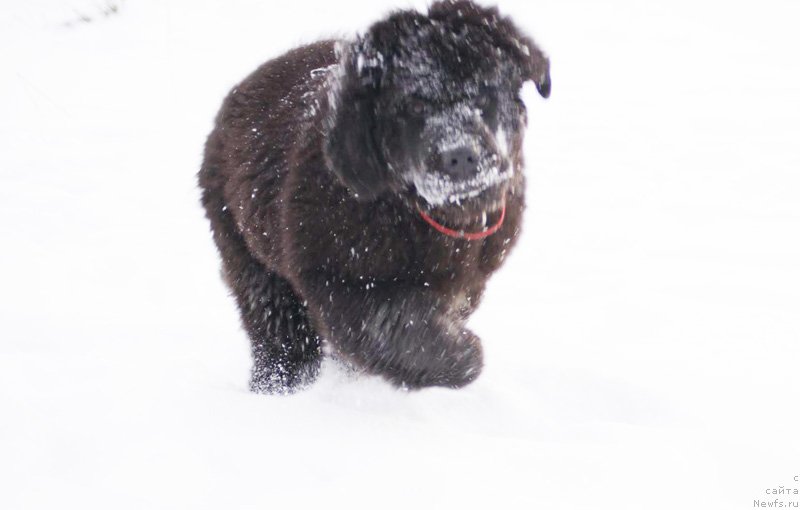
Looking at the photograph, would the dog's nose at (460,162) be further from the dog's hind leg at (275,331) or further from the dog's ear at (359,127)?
the dog's hind leg at (275,331)

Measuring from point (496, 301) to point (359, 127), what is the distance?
6.99 ft

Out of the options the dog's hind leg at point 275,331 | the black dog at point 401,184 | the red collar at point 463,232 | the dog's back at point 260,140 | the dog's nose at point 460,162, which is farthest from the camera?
the dog's hind leg at point 275,331

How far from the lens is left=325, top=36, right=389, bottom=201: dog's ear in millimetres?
2867

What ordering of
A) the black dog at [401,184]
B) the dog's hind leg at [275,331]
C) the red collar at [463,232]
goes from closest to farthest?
the black dog at [401,184], the red collar at [463,232], the dog's hind leg at [275,331]

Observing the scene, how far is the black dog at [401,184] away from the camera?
9.16 ft

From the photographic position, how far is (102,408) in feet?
9.73

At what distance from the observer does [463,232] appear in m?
3.06

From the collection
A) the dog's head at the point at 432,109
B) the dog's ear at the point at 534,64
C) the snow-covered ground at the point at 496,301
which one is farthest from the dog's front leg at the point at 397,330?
the dog's ear at the point at 534,64

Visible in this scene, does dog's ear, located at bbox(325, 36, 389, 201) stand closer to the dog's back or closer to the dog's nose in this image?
Answer: the dog's nose

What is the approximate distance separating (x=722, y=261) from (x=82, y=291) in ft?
12.9

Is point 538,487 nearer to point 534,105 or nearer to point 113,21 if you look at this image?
point 534,105

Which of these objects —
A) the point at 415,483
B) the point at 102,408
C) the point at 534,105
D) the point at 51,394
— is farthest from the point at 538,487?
the point at 534,105

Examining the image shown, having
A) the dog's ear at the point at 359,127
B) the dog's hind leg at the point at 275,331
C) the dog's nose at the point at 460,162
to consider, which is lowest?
the dog's hind leg at the point at 275,331

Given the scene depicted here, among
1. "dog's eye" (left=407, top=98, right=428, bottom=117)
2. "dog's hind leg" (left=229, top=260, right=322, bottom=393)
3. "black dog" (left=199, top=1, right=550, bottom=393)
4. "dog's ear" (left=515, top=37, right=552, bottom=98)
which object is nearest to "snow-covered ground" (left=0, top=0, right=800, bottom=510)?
"dog's hind leg" (left=229, top=260, right=322, bottom=393)
